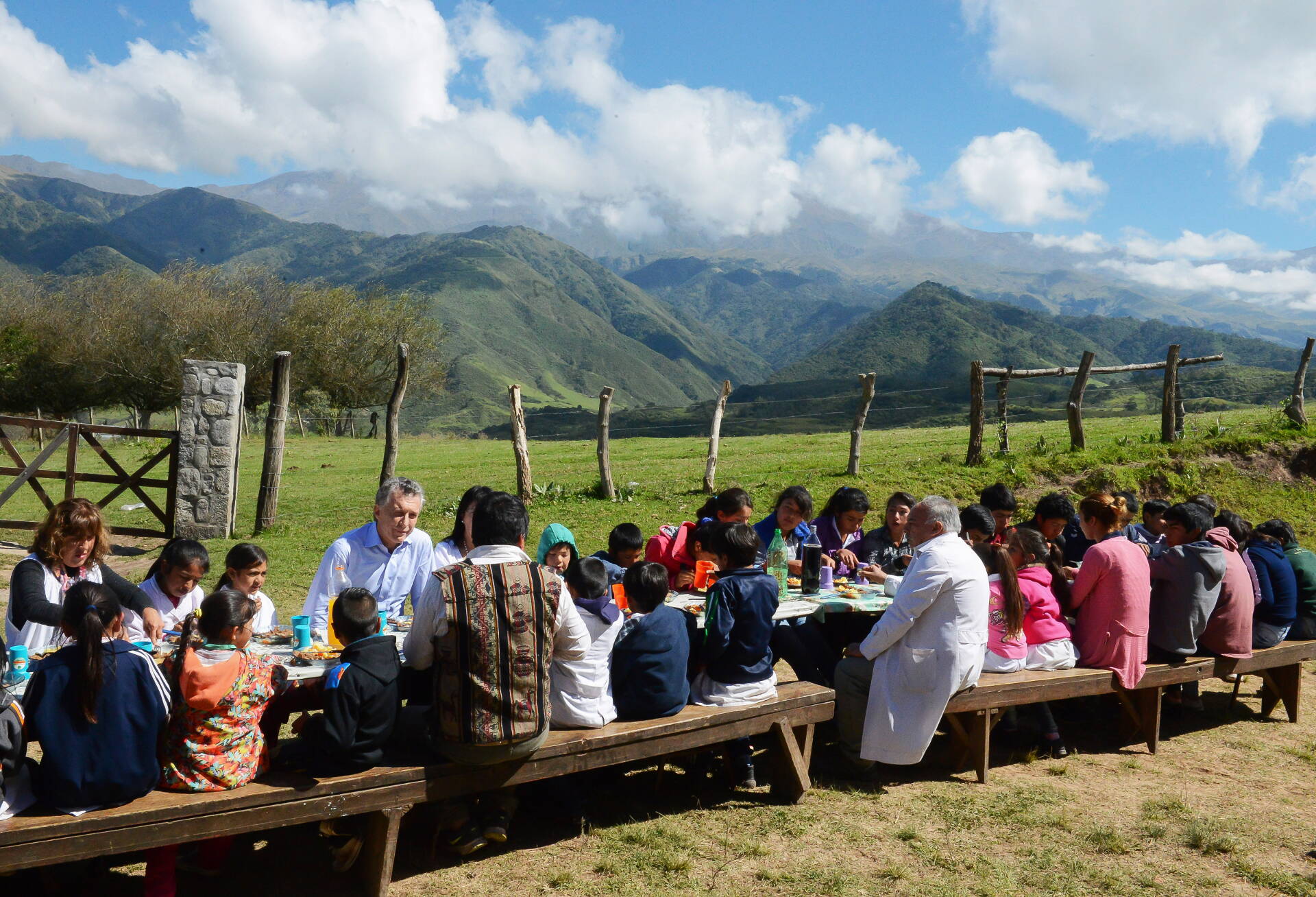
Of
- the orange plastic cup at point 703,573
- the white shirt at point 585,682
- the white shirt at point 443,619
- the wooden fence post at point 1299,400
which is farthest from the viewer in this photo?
the wooden fence post at point 1299,400

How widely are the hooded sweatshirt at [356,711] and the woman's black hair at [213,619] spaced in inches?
18.8

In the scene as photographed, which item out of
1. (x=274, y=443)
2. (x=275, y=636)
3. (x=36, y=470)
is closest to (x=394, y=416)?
(x=274, y=443)

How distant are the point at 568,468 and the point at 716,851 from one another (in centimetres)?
1494

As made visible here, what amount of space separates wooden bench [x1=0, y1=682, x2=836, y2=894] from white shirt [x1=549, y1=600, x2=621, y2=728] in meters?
0.08

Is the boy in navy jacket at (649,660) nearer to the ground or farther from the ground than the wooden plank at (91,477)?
nearer to the ground

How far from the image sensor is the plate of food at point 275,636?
16.6ft

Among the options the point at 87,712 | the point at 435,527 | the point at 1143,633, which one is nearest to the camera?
the point at 87,712

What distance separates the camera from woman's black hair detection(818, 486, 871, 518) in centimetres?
742

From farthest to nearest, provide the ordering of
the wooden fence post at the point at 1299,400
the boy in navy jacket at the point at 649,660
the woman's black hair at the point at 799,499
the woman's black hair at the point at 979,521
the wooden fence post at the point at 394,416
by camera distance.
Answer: the wooden fence post at the point at 1299,400, the wooden fence post at the point at 394,416, the woman's black hair at the point at 799,499, the woman's black hair at the point at 979,521, the boy in navy jacket at the point at 649,660

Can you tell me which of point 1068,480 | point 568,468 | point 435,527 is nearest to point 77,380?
point 568,468

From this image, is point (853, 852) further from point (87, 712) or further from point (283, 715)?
point (87, 712)

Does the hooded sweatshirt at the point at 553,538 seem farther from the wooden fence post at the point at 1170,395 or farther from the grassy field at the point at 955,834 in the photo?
the wooden fence post at the point at 1170,395

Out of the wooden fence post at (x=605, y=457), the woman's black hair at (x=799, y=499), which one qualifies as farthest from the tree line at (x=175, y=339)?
the woman's black hair at (x=799, y=499)

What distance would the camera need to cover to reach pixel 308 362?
4397 centimetres
